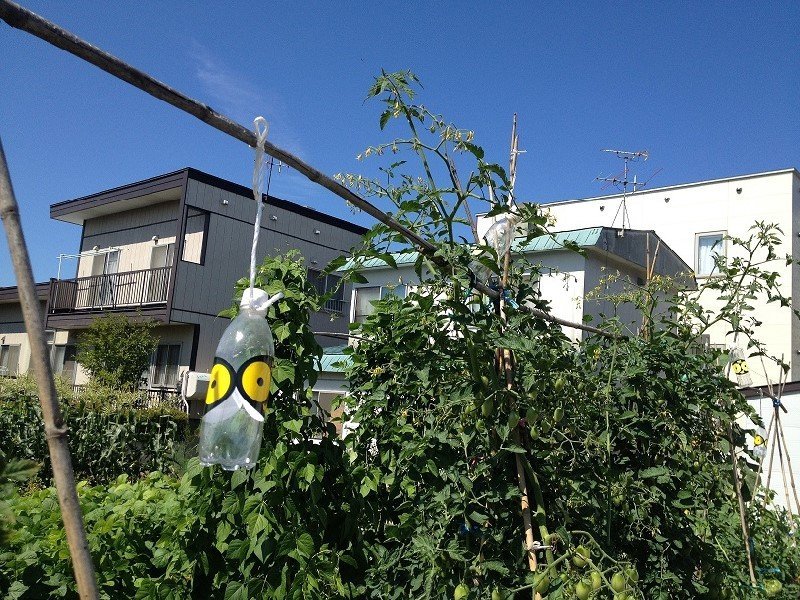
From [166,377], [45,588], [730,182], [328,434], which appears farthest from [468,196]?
[730,182]

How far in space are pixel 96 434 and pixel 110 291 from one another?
10091 mm

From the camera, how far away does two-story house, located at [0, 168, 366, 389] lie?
1608 centimetres

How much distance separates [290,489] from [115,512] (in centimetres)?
108

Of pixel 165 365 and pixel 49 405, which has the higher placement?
pixel 165 365

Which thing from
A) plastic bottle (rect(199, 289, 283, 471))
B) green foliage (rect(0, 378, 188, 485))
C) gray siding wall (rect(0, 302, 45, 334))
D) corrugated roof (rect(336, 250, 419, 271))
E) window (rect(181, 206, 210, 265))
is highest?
window (rect(181, 206, 210, 265))

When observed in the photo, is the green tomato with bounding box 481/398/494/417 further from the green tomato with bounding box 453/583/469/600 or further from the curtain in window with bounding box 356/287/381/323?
the curtain in window with bounding box 356/287/381/323

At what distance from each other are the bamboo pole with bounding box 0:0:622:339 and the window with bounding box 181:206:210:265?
1513 centimetres

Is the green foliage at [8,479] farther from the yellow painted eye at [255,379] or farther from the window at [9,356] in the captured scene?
the window at [9,356]

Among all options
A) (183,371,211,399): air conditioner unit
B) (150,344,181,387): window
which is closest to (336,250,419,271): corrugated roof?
(183,371,211,399): air conditioner unit

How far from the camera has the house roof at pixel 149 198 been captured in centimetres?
1603

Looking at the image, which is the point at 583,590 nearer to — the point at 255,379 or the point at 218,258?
the point at 255,379

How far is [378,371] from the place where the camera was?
11.5 feet

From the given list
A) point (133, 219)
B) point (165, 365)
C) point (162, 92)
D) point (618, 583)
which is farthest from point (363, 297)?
point (162, 92)

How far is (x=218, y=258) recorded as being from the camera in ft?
54.8
